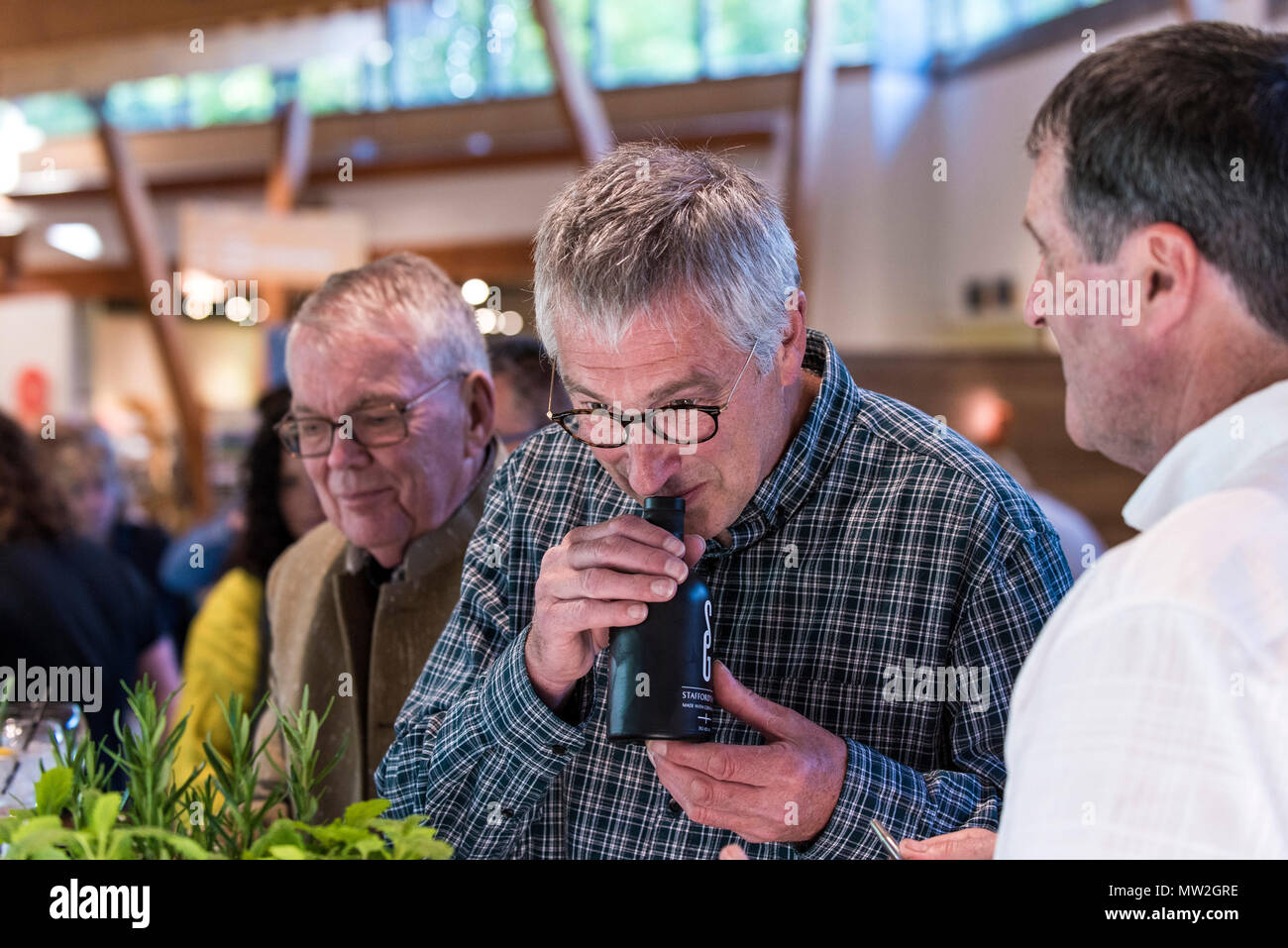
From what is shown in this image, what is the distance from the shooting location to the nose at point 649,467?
4.33 ft

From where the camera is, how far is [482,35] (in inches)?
418

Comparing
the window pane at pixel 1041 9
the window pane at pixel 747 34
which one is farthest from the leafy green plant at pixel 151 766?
the window pane at pixel 1041 9

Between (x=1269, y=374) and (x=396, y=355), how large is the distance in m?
1.36

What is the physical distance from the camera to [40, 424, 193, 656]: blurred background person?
4547 millimetres

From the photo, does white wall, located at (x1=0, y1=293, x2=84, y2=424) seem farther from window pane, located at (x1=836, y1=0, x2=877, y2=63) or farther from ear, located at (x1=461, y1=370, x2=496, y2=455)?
ear, located at (x1=461, y1=370, x2=496, y2=455)

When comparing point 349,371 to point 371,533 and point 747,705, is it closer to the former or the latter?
point 371,533

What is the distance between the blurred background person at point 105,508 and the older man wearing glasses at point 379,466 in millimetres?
2134

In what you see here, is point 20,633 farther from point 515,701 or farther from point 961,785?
point 961,785

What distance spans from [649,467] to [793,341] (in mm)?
279

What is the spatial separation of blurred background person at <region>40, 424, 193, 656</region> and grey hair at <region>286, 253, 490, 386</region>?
2.21 metres

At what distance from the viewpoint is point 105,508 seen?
487cm

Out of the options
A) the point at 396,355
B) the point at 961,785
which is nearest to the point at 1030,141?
the point at 961,785

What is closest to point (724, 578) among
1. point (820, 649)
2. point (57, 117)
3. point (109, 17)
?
point (820, 649)

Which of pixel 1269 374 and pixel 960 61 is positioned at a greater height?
pixel 960 61
